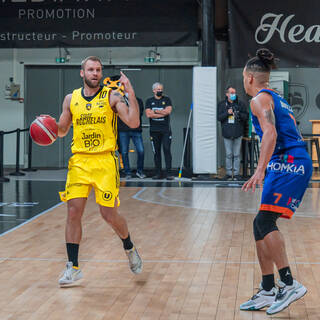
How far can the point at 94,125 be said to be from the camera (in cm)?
539

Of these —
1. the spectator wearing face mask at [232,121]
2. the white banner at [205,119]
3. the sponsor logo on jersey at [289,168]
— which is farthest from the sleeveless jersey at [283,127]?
the white banner at [205,119]

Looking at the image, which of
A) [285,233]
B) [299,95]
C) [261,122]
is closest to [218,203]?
[285,233]

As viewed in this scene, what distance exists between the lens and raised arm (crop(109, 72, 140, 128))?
5106 millimetres

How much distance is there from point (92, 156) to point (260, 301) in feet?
5.88

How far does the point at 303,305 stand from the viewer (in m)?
4.68

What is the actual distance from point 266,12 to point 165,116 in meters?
3.19

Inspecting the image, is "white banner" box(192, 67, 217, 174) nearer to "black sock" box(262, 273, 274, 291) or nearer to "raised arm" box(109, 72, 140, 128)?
"raised arm" box(109, 72, 140, 128)

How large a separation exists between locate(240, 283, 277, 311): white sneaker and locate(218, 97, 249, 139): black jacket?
930 centimetres

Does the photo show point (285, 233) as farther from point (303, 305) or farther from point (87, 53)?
point (87, 53)

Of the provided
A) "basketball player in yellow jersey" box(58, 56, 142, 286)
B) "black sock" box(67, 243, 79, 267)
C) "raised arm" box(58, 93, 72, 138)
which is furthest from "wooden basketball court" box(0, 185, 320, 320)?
"raised arm" box(58, 93, 72, 138)

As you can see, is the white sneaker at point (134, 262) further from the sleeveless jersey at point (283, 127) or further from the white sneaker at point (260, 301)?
the sleeveless jersey at point (283, 127)

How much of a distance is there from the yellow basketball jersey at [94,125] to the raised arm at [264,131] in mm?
1412

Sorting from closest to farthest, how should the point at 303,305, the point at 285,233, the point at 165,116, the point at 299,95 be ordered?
1. the point at 303,305
2. the point at 285,233
3. the point at 165,116
4. the point at 299,95

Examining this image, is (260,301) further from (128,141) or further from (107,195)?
(128,141)
